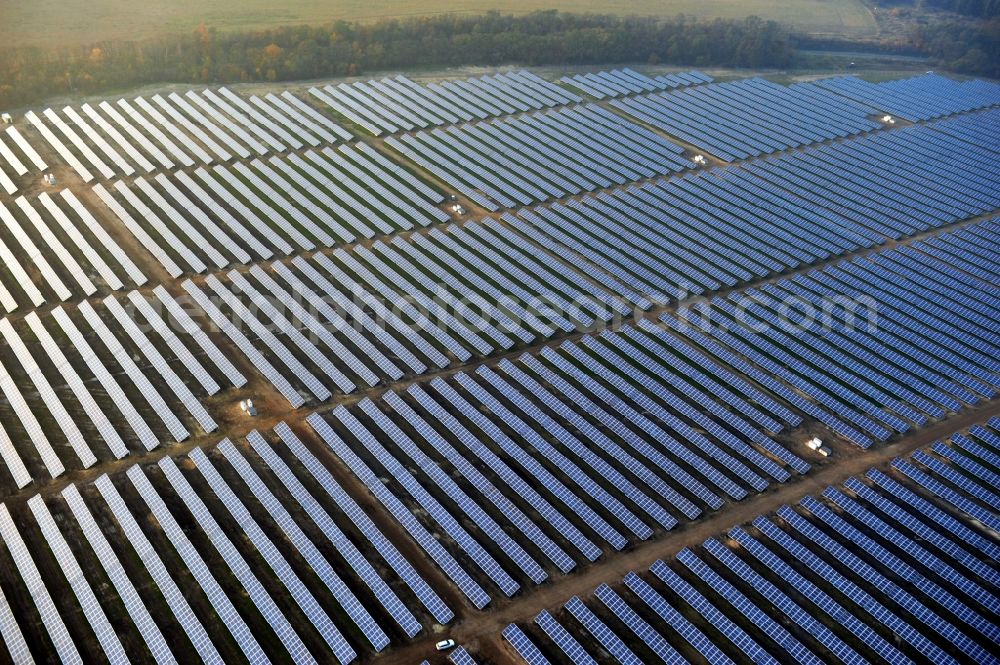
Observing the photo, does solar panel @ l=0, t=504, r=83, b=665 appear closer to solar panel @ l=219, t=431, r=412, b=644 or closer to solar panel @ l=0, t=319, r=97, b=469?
solar panel @ l=0, t=319, r=97, b=469

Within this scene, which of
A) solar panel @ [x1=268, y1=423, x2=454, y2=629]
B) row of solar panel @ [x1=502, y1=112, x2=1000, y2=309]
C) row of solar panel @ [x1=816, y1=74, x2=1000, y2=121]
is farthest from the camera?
row of solar panel @ [x1=816, y1=74, x2=1000, y2=121]

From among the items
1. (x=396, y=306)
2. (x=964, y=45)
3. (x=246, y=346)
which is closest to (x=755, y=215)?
(x=396, y=306)

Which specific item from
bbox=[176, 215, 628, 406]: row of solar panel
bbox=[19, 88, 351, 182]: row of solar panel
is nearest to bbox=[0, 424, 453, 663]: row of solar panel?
bbox=[176, 215, 628, 406]: row of solar panel

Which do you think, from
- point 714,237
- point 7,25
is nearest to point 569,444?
point 714,237

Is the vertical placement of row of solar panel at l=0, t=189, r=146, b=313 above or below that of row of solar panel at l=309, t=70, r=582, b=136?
below

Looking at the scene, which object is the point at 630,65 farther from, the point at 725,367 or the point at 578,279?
the point at 725,367

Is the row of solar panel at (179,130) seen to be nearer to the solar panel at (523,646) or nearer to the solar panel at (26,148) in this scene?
the solar panel at (26,148)
